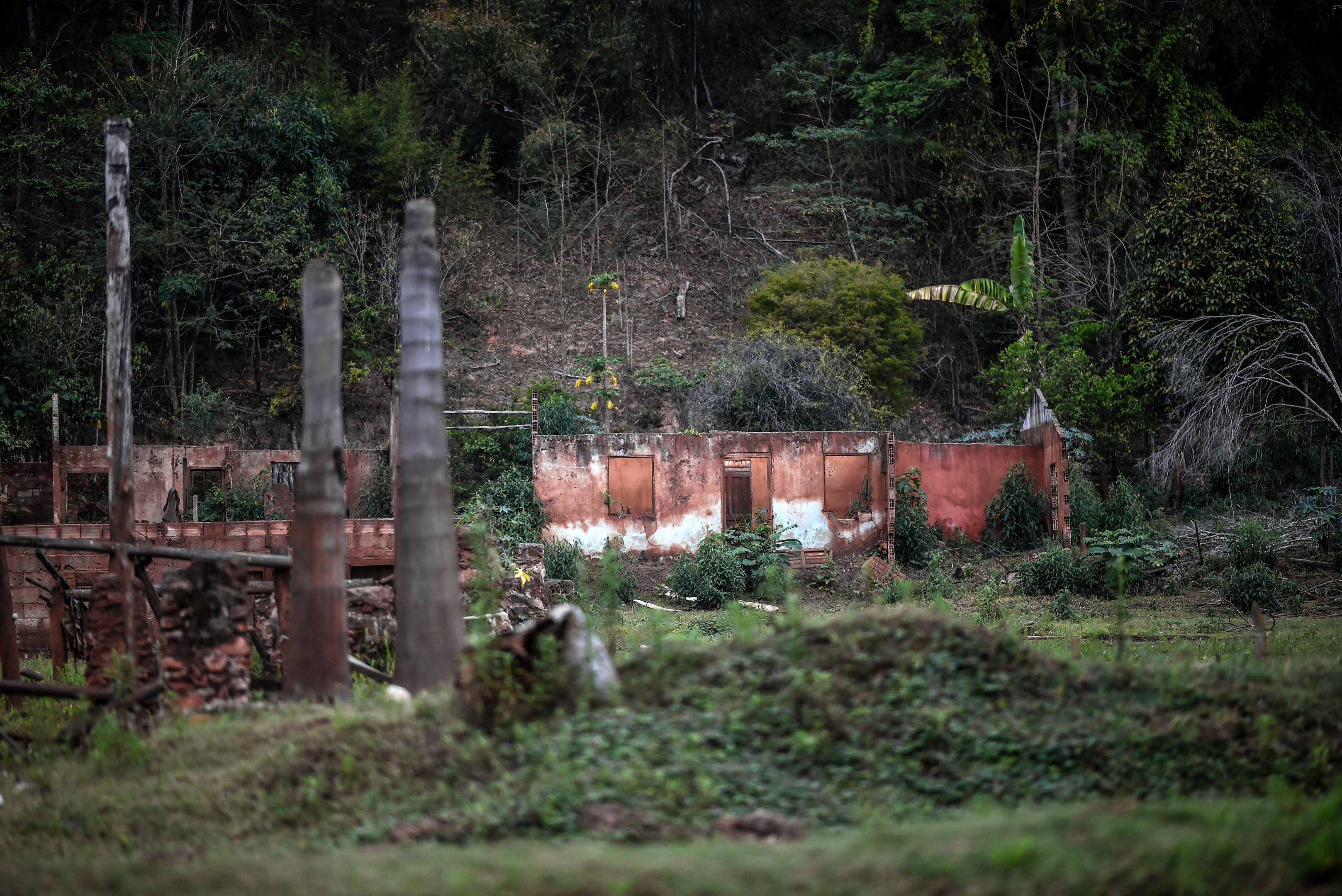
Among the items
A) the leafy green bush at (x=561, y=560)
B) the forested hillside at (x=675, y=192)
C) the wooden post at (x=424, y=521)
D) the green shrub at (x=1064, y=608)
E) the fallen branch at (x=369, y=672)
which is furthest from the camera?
the forested hillside at (x=675, y=192)

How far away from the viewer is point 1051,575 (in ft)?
52.7

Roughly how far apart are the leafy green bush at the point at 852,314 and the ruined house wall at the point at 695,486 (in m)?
5.24

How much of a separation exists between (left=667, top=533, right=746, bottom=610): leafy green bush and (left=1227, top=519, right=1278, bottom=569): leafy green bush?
287 inches

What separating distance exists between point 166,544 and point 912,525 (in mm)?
12361

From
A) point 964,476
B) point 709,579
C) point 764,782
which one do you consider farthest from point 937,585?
point 764,782

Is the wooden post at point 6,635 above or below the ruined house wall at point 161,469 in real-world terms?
below

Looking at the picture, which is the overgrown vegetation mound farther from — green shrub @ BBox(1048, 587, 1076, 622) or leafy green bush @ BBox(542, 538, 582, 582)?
leafy green bush @ BBox(542, 538, 582, 582)

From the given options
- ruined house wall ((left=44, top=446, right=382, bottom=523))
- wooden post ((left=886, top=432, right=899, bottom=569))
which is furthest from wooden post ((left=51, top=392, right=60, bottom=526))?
wooden post ((left=886, top=432, right=899, bottom=569))

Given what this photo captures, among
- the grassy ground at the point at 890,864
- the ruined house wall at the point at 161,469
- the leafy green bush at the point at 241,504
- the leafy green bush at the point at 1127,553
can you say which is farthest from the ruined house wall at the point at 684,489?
the grassy ground at the point at 890,864

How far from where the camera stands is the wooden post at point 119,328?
867 cm

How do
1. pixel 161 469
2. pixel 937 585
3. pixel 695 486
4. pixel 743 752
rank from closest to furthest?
1. pixel 743 752
2. pixel 937 585
3. pixel 161 469
4. pixel 695 486

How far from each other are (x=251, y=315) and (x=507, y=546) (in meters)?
11.7

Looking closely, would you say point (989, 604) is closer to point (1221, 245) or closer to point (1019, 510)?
point (1019, 510)

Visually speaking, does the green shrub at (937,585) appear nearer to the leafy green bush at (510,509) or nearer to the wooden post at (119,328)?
the leafy green bush at (510,509)
